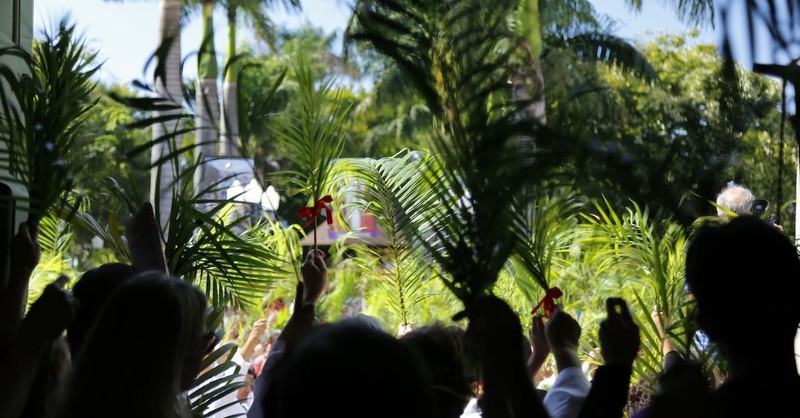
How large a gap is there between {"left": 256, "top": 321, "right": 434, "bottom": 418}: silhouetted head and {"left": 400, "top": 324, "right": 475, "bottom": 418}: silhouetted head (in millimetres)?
982

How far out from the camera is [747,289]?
68.7 inches

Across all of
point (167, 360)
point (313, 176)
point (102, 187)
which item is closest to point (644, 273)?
point (313, 176)

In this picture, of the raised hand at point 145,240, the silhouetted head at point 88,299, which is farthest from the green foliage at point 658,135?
the raised hand at point 145,240

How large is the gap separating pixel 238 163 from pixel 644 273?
2.49m

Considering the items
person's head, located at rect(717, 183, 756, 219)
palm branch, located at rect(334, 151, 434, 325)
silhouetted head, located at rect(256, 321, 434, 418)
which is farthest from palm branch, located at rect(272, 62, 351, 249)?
silhouetted head, located at rect(256, 321, 434, 418)

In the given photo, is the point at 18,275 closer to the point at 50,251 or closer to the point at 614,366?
the point at 614,366

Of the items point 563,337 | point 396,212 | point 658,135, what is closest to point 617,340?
point 563,337

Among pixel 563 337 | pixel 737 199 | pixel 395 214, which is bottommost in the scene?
pixel 563 337

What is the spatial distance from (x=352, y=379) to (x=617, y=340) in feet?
3.23

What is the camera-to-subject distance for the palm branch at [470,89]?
1.98m

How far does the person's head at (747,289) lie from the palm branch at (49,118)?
6.03 ft

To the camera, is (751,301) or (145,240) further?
(145,240)

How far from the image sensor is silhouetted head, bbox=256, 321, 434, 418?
125 cm

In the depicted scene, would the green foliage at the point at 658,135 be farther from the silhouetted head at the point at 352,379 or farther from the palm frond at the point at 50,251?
the palm frond at the point at 50,251
